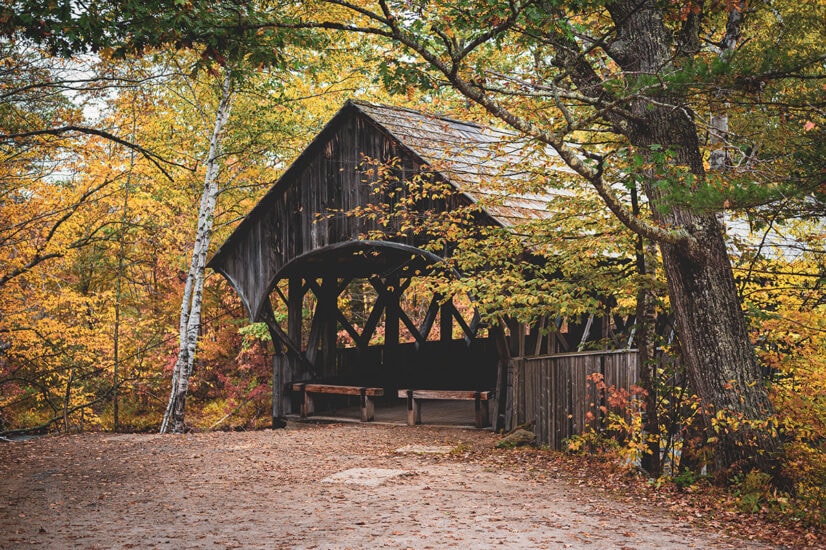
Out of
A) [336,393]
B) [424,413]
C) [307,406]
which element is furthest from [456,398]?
[307,406]

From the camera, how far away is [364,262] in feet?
55.9

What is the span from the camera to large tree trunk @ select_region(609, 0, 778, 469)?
725 cm

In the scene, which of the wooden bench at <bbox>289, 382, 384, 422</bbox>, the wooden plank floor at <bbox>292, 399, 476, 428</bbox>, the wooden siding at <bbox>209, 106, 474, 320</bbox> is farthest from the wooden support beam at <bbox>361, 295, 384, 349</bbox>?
the wooden siding at <bbox>209, 106, 474, 320</bbox>

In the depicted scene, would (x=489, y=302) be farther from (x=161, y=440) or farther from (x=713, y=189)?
(x=161, y=440)

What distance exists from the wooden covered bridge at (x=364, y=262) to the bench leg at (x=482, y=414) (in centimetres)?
3

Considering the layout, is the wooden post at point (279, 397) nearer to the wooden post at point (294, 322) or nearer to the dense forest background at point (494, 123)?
the wooden post at point (294, 322)

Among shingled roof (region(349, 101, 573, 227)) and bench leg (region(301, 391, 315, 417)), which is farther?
bench leg (region(301, 391, 315, 417))

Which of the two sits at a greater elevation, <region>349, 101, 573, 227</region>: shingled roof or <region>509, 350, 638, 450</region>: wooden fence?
<region>349, 101, 573, 227</region>: shingled roof

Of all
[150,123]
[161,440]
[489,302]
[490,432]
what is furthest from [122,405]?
[489,302]

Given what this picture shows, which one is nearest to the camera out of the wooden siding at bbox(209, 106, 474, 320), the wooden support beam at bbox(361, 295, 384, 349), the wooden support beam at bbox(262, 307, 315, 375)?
the wooden siding at bbox(209, 106, 474, 320)

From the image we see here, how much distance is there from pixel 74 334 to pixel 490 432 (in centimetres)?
1061

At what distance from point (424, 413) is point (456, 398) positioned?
11.1ft

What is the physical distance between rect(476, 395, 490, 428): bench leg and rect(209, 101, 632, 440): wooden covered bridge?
31mm

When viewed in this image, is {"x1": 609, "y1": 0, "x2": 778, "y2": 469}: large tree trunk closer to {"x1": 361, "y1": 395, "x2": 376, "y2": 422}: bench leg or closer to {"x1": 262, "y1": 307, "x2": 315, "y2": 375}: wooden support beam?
{"x1": 361, "y1": 395, "x2": 376, "y2": 422}: bench leg
